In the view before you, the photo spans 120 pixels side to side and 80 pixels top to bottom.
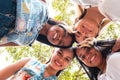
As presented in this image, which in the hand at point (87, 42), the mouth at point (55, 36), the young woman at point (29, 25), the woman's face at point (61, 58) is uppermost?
the young woman at point (29, 25)

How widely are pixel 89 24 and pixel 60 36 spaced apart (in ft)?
0.57

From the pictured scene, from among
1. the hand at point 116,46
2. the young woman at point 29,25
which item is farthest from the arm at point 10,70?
the hand at point 116,46

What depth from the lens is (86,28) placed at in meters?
1.36

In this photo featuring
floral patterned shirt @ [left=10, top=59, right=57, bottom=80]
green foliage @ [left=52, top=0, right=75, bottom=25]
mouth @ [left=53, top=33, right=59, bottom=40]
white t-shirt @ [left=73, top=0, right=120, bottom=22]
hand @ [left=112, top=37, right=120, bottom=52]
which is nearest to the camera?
white t-shirt @ [left=73, top=0, right=120, bottom=22]

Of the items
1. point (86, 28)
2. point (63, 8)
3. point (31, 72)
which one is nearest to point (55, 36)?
point (86, 28)

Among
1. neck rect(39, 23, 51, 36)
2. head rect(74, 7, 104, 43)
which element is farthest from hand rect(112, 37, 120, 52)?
neck rect(39, 23, 51, 36)

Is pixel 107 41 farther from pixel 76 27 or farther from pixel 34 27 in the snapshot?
pixel 34 27

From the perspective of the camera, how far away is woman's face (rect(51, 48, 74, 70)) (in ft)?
5.09

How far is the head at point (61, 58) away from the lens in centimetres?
155

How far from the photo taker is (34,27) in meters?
1.14

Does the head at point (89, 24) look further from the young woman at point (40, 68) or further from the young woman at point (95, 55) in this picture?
the young woman at point (40, 68)

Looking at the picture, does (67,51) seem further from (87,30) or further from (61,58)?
(87,30)

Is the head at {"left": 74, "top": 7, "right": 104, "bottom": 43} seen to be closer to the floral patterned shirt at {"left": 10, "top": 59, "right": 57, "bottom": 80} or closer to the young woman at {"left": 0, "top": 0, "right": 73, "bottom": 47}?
the young woman at {"left": 0, "top": 0, "right": 73, "bottom": 47}

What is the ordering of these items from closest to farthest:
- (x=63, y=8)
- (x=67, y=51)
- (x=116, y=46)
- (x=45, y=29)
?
(x=116, y=46)
(x=45, y=29)
(x=67, y=51)
(x=63, y=8)
